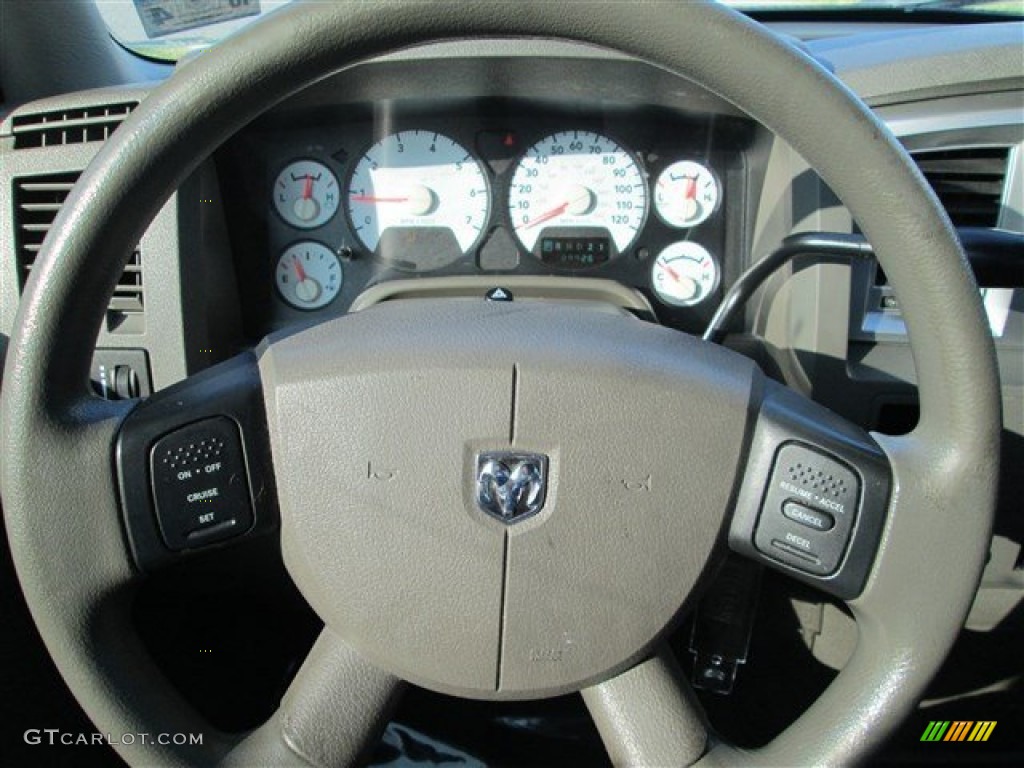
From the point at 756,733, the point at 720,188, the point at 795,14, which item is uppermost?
the point at 795,14

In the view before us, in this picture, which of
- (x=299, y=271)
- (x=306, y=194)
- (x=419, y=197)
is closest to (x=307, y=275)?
(x=299, y=271)

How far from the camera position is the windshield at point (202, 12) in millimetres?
1895

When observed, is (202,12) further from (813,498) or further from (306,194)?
(813,498)

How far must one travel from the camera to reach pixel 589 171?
1.83 m

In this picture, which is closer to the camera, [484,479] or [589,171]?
[484,479]

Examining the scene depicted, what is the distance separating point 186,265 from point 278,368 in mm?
718

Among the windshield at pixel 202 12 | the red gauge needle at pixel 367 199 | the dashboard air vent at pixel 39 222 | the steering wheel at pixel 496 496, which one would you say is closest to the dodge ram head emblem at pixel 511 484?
the steering wheel at pixel 496 496

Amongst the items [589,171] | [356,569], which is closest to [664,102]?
[589,171]

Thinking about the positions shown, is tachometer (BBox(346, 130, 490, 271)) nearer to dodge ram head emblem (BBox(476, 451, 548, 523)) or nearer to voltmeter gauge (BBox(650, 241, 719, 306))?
voltmeter gauge (BBox(650, 241, 719, 306))

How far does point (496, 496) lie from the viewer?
90cm

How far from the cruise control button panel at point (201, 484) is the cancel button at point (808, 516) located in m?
0.53

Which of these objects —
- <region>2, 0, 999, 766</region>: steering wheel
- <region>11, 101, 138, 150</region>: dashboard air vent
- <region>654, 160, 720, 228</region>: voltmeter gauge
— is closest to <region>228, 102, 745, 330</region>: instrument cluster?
<region>654, 160, 720, 228</region>: voltmeter gauge

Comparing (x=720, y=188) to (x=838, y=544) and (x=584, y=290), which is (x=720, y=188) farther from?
(x=838, y=544)

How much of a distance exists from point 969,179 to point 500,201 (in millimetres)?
849
